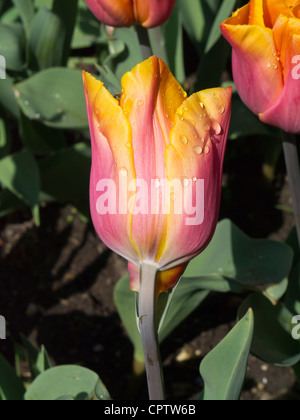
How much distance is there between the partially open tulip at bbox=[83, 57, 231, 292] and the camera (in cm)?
59

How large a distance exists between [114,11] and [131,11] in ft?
0.09

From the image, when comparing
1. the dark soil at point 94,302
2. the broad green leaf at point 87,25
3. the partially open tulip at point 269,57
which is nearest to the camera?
the partially open tulip at point 269,57

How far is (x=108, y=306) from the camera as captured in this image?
56.4 inches

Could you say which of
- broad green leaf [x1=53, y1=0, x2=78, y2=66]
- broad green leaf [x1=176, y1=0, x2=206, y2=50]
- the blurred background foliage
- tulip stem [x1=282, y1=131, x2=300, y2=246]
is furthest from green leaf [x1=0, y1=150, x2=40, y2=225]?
tulip stem [x1=282, y1=131, x2=300, y2=246]

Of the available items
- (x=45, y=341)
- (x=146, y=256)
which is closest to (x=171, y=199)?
(x=146, y=256)

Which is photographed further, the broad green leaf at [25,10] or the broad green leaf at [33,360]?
the broad green leaf at [25,10]

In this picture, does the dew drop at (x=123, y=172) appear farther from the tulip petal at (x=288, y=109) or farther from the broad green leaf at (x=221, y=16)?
the broad green leaf at (x=221, y=16)

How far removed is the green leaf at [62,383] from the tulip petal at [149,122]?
1.40 ft

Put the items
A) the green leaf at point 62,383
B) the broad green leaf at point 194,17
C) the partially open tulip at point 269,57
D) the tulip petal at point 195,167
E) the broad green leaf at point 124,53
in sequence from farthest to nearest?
the broad green leaf at point 194,17 → the broad green leaf at point 124,53 → the green leaf at point 62,383 → the partially open tulip at point 269,57 → the tulip petal at point 195,167

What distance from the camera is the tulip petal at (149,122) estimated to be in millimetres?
587

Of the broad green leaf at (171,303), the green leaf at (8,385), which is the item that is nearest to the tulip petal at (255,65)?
the broad green leaf at (171,303)

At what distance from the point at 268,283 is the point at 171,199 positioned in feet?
1.64

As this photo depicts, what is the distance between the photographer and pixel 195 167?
59 cm
